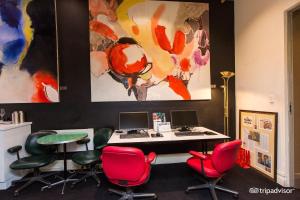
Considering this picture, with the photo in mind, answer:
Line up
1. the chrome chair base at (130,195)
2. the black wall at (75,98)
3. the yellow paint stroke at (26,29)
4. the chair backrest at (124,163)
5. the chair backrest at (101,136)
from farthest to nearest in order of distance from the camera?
the black wall at (75,98) < the yellow paint stroke at (26,29) < the chair backrest at (101,136) < the chrome chair base at (130,195) < the chair backrest at (124,163)

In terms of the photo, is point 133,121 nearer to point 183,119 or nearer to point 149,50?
point 183,119

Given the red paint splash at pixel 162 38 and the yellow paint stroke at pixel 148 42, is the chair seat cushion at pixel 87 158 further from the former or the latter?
the red paint splash at pixel 162 38

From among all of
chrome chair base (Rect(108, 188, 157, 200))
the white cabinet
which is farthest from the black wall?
chrome chair base (Rect(108, 188, 157, 200))

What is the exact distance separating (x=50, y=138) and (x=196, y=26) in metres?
3.45

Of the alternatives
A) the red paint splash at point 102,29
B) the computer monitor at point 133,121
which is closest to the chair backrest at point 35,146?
the computer monitor at point 133,121

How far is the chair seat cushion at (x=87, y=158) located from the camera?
2.99m

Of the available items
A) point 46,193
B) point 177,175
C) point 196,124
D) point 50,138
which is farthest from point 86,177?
point 196,124

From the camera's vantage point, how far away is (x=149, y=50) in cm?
386

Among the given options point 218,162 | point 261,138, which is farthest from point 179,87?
point 218,162

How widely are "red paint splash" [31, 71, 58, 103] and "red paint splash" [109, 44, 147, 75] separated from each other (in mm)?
1153

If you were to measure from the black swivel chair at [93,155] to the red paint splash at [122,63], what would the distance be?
1178 millimetres

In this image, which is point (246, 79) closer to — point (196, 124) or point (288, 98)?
point (288, 98)

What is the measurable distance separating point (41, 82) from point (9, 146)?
47.3 inches

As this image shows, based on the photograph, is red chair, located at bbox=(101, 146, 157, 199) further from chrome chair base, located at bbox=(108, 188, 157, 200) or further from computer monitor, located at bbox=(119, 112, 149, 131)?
computer monitor, located at bbox=(119, 112, 149, 131)
